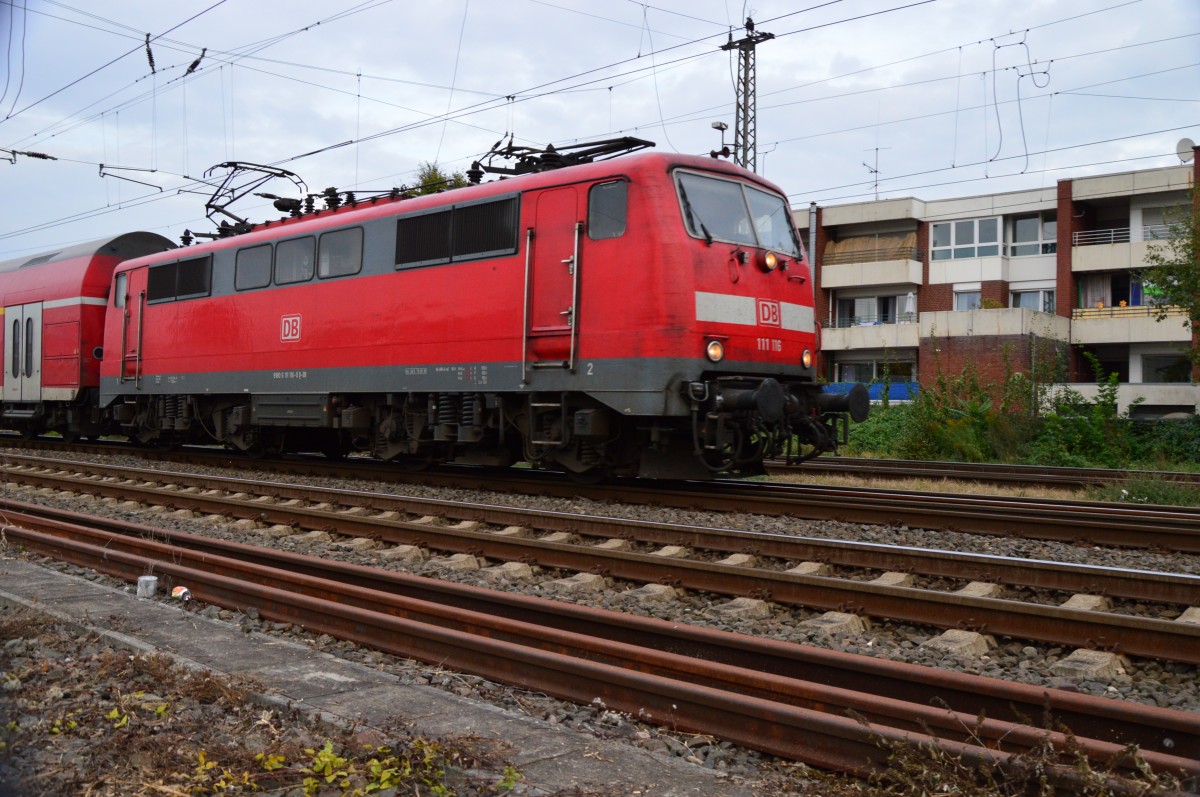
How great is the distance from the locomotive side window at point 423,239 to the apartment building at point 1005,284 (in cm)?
2272

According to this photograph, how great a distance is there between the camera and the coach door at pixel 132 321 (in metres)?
17.6

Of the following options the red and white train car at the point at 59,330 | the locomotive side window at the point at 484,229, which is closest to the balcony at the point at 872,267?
the red and white train car at the point at 59,330

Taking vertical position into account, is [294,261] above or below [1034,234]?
below

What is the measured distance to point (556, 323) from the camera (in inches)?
416

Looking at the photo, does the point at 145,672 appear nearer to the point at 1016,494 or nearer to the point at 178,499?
the point at 178,499

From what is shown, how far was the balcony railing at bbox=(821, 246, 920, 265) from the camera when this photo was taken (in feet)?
132

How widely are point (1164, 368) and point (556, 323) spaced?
32.4 m

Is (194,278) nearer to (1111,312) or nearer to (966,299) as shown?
(966,299)

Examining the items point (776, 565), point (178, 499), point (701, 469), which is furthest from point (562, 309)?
point (178, 499)

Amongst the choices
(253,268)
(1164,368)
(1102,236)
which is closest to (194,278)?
(253,268)

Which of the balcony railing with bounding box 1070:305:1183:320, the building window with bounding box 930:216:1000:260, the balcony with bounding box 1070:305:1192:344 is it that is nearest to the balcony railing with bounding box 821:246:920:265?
the building window with bounding box 930:216:1000:260

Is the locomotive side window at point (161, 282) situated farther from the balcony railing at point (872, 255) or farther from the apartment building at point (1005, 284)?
the balcony railing at point (872, 255)

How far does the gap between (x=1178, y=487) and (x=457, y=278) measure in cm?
930

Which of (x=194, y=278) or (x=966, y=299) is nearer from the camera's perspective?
(x=194, y=278)
